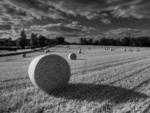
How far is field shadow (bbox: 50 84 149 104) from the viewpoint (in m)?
4.79

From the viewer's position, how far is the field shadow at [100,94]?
189 inches

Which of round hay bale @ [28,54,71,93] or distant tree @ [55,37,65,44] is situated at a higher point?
distant tree @ [55,37,65,44]

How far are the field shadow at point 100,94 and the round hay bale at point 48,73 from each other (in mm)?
380

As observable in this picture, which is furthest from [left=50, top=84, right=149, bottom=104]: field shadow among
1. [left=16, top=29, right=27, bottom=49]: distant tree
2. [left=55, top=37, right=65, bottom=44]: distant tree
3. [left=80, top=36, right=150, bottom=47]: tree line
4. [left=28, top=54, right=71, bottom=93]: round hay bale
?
[left=55, top=37, right=65, bottom=44]: distant tree

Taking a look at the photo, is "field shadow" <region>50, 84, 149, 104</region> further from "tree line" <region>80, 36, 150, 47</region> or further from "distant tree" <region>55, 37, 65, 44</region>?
"distant tree" <region>55, 37, 65, 44</region>

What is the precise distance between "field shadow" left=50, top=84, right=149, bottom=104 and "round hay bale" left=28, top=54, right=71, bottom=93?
38cm

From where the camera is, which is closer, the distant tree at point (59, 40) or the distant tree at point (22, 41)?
the distant tree at point (22, 41)

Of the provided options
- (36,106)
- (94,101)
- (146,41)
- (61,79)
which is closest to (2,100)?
(36,106)

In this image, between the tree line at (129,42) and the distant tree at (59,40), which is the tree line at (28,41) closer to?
the distant tree at (59,40)

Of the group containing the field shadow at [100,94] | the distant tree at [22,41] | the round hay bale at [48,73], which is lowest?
the field shadow at [100,94]

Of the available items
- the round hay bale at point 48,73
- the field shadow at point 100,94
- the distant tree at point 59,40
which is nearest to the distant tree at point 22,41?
the distant tree at point 59,40

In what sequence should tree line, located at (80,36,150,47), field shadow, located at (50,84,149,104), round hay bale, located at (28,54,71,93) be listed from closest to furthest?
→ field shadow, located at (50,84,149,104) < round hay bale, located at (28,54,71,93) < tree line, located at (80,36,150,47)

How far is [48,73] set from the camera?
569 cm

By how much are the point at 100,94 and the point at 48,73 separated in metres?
2.55
